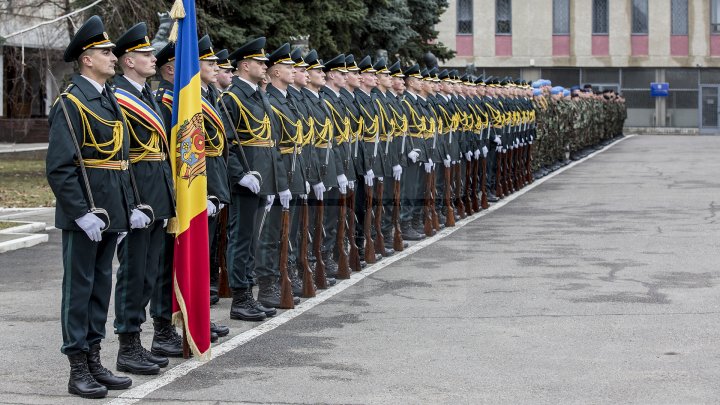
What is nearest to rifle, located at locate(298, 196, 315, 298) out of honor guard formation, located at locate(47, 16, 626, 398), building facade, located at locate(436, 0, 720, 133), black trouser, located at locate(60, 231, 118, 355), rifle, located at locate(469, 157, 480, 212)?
honor guard formation, located at locate(47, 16, 626, 398)

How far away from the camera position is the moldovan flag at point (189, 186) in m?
7.99

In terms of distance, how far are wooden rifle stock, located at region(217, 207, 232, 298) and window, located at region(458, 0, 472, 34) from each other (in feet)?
170

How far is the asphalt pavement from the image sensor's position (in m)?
7.15

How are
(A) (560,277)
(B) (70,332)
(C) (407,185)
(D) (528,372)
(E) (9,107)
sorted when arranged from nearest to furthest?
1. (B) (70,332)
2. (D) (528,372)
3. (A) (560,277)
4. (C) (407,185)
5. (E) (9,107)

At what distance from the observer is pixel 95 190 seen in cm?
717

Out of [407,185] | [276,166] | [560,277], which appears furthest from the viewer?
[407,185]

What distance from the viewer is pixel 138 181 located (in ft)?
25.4

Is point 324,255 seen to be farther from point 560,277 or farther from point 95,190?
point 95,190

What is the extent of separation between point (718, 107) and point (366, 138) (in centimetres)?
5015

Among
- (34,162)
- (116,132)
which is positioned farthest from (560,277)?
(34,162)

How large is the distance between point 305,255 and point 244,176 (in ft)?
4.23

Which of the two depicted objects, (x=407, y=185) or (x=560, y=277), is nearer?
(x=560, y=277)

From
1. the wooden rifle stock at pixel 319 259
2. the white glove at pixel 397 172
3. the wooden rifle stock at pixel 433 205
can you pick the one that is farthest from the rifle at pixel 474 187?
the wooden rifle stock at pixel 319 259

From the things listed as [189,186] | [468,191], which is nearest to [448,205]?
[468,191]
